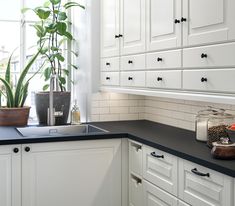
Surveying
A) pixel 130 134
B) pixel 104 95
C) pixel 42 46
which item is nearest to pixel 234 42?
pixel 130 134

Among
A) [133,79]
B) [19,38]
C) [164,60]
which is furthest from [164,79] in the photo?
[19,38]

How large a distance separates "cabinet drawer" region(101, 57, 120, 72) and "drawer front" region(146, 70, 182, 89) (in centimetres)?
52

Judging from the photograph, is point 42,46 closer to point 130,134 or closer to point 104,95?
point 104,95

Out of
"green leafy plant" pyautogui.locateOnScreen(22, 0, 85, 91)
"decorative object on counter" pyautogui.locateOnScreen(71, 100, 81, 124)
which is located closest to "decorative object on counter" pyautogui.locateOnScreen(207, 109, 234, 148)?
"decorative object on counter" pyautogui.locateOnScreen(71, 100, 81, 124)

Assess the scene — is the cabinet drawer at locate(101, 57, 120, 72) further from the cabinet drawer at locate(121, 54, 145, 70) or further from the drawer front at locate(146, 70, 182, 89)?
the drawer front at locate(146, 70, 182, 89)

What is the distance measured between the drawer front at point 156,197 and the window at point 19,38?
1528 millimetres

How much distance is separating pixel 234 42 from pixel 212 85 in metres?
0.28

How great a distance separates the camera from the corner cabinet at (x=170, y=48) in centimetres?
211

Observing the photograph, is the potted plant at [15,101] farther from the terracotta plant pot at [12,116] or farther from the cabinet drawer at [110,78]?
the cabinet drawer at [110,78]

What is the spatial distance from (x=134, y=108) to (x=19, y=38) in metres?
1.24

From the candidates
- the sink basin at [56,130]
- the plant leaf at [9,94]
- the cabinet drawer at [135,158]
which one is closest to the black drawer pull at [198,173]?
the cabinet drawer at [135,158]

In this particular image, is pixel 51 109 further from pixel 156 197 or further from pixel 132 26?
pixel 156 197

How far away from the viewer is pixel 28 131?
11.0ft

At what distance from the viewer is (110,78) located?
11.4ft
